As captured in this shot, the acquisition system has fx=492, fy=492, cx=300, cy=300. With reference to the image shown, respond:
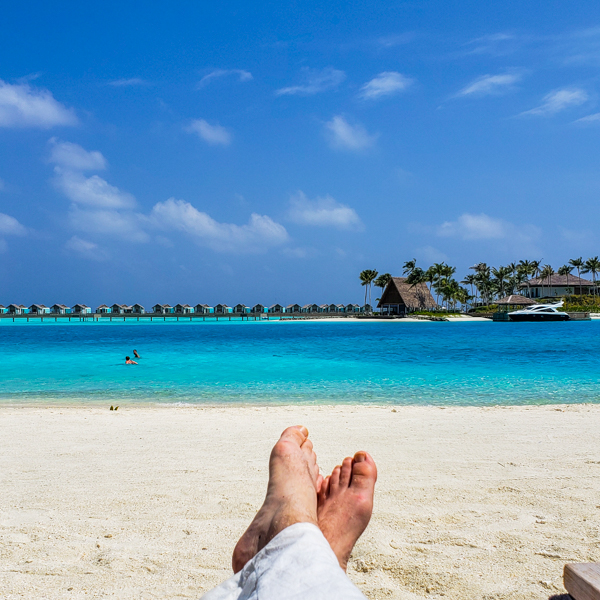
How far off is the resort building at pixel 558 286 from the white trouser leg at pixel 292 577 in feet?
235

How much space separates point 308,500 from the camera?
1607 millimetres

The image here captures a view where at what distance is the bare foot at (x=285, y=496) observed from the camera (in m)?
1.39

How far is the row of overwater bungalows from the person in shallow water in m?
63.9

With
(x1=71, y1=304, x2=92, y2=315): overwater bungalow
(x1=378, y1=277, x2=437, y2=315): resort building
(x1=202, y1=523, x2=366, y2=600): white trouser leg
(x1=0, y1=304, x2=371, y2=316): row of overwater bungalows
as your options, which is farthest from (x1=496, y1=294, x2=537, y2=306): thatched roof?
(x1=202, y1=523, x2=366, y2=600): white trouser leg

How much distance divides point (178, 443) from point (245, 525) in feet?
6.32

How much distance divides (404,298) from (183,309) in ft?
98.3

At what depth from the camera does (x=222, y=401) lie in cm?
782

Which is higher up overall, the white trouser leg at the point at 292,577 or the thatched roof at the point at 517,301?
the thatched roof at the point at 517,301

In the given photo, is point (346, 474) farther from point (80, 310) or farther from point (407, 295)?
point (80, 310)

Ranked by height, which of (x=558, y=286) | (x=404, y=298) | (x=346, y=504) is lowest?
(x=346, y=504)

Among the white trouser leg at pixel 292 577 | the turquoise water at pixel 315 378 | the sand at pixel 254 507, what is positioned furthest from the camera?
the turquoise water at pixel 315 378

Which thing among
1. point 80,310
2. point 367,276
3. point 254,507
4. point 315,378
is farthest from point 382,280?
point 254,507

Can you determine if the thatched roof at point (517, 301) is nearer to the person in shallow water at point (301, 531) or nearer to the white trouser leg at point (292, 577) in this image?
the person in shallow water at point (301, 531)

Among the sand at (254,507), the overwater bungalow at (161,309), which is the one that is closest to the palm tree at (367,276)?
the overwater bungalow at (161,309)
